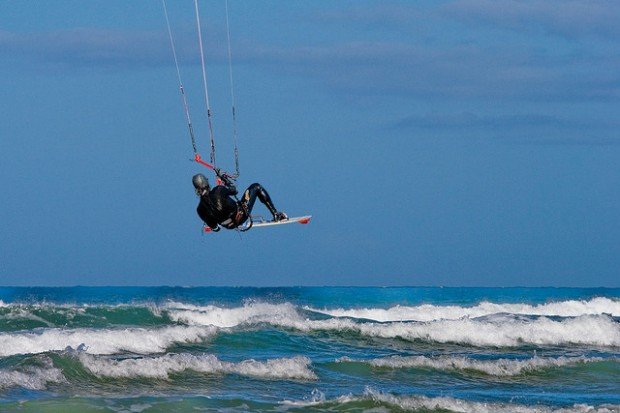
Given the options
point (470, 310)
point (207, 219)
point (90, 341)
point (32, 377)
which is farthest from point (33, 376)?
point (470, 310)

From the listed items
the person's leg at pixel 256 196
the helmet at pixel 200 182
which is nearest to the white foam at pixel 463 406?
the person's leg at pixel 256 196

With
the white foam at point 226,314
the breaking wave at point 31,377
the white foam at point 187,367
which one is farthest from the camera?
the white foam at point 226,314

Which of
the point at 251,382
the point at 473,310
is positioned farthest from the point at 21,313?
the point at 473,310

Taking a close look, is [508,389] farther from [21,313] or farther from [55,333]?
[21,313]

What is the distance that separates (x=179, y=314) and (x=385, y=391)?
17482 mm

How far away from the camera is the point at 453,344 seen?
28.9 meters

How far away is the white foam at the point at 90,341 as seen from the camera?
2242cm

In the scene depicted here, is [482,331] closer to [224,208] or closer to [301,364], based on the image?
[301,364]

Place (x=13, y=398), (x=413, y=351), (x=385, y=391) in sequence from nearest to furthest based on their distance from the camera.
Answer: (x=13, y=398)
(x=385, y=391)
(x=413, y=351)

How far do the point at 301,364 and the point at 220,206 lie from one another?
157 inches

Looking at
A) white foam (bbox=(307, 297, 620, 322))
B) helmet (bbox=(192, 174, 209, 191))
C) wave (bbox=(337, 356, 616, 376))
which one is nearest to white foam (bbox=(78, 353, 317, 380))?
wave (bbox=(337, 356, 616, 376))

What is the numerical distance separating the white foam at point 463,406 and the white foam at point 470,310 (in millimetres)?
26584

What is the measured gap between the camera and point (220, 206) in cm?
1770

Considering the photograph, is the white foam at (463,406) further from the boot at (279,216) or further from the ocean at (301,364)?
the boot at (279,216)
